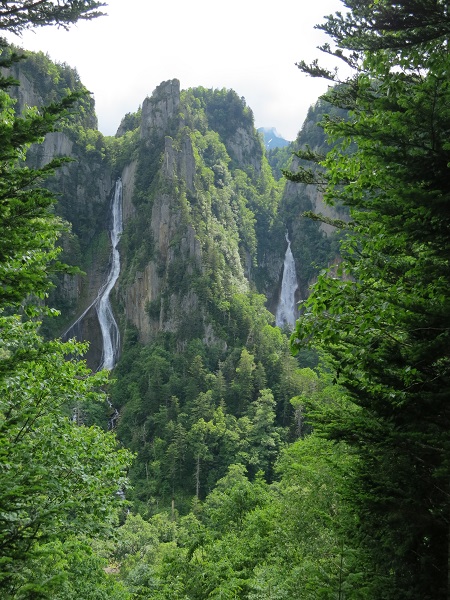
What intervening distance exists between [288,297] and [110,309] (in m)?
35.9

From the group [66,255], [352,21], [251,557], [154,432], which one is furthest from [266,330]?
[352,21]

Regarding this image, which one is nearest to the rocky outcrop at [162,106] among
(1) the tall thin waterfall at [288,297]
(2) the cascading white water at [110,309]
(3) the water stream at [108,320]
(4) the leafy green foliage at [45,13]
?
(2) the cascading white water at [110,309]

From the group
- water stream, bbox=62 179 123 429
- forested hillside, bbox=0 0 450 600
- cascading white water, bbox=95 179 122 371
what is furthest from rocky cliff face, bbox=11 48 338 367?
forested hillside, bbox=0 0 450 600

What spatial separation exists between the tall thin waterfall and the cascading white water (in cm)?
3165

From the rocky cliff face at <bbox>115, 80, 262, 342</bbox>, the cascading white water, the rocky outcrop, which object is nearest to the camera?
the rocky cliff face at <bbox>115, 80, 262, 342</bbox>

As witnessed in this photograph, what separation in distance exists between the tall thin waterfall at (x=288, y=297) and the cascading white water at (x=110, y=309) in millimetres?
31651

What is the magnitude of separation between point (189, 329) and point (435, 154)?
6384 centimetres

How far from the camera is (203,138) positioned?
103 meters

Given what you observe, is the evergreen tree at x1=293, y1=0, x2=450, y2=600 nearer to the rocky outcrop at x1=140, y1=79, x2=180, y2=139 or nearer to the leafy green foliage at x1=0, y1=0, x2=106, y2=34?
the leafy green foliage at x1=0, y1=0, x2=106, y2=34

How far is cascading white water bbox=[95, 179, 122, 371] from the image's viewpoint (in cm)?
7312

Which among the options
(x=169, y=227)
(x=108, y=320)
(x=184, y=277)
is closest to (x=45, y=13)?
(x=184, y=277)

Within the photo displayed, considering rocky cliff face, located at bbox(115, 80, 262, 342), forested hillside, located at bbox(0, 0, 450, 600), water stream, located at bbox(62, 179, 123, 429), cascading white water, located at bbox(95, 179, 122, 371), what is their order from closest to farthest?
forested hillside, located at bbox(0, 0, 450, 600) → rocky cliff face, located at bbox(115, 80, 262, 342) → water stream, located at bbox(62, 179, 123, 429) → cascading white water, located at bbox(95, 179, 122, 371)

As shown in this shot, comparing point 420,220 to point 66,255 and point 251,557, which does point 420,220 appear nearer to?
point 251,557

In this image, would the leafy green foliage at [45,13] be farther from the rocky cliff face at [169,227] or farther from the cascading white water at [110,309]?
the cascading white water at [110,309]
